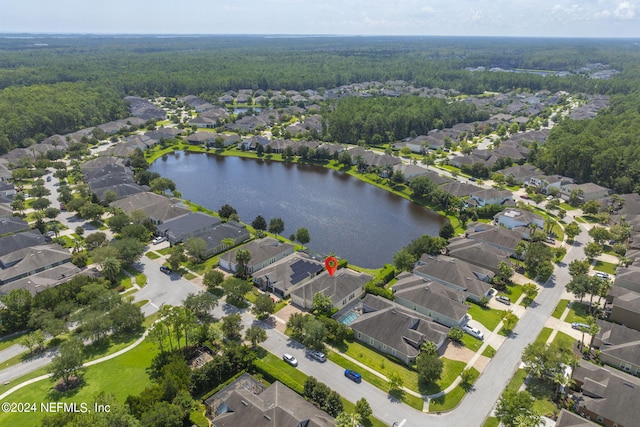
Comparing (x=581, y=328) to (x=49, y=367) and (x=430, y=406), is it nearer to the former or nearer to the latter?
(x=430, y=406)

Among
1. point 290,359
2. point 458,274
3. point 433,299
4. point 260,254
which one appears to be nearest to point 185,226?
point 260,254

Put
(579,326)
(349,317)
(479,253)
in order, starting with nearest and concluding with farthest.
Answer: (579,326) → (349,317) → (479,253)

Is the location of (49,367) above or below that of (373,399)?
above

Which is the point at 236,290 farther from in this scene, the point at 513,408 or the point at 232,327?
the point at 513,408

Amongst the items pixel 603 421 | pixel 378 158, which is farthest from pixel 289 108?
pixel 603 421

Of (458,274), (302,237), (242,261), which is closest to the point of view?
(458,274)
